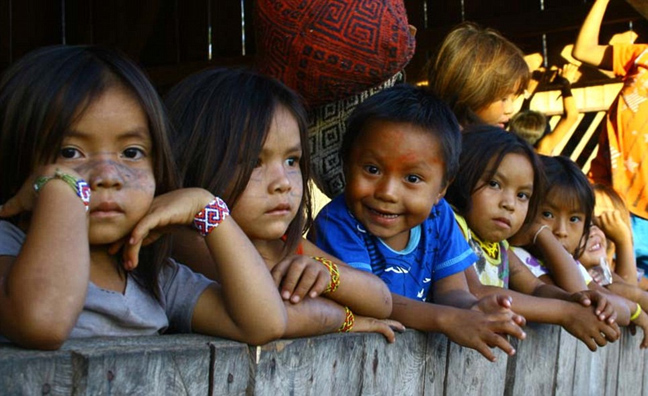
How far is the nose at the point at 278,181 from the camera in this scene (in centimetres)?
228

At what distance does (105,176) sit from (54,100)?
0.56 feet

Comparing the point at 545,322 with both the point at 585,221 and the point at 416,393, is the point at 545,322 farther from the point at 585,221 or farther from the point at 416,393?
the point at 585,221

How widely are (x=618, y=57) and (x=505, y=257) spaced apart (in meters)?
2.88

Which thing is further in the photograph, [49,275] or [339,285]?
[339,285]

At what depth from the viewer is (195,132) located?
2316mm

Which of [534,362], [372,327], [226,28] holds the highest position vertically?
[226,28]

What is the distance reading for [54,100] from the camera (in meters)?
1.74

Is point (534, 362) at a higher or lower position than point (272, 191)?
lower

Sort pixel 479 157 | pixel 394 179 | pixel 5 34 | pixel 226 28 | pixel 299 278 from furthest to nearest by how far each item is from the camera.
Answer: pixel 226 28, pixel 5 34, pixel 479 157, pixel 394 179, pixel 299 278

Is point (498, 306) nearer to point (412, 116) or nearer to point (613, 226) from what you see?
point (412, 116)

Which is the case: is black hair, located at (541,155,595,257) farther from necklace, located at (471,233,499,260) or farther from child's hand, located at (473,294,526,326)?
child's hand, located at (473,294,526,326)

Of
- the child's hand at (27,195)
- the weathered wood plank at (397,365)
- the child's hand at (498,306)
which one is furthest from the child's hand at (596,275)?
the child's hand at (27,195)

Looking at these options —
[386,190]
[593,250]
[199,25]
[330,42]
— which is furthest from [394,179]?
[199,25]

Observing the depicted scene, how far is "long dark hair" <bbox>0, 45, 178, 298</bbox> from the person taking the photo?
174 cm
